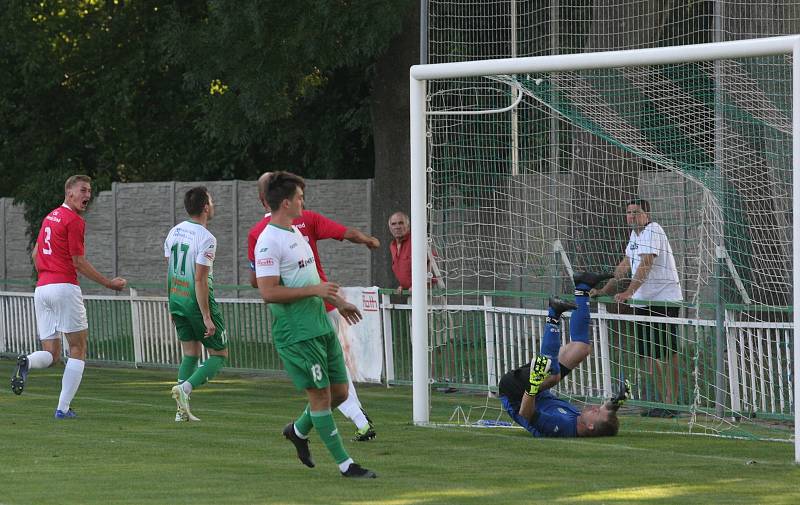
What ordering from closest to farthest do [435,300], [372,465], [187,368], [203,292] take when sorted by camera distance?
[372,465], [203,292], [187,368], [435,300]

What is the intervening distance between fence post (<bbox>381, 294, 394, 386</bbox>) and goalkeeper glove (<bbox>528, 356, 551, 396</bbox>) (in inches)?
237

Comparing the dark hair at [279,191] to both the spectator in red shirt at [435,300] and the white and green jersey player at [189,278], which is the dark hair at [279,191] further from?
the spectator in red shirt at [435,300]

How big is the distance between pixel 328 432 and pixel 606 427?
321 cm

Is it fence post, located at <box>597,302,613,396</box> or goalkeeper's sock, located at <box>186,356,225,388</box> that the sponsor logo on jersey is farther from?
fence post, located at <box>597,302,613,396</box>

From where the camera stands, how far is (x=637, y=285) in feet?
47.6

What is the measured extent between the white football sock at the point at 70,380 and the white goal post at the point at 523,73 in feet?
10.4

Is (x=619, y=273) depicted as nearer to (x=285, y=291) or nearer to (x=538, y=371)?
(x=538, y=371)

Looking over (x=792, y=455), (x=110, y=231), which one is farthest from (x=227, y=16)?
(x=792, y=455)

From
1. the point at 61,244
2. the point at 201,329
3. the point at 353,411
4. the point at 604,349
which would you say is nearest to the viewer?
the point at 353,411

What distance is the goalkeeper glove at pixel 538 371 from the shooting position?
39.0 feet

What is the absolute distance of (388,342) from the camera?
58.9 feet

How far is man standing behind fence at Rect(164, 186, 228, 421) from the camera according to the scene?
13.6 m

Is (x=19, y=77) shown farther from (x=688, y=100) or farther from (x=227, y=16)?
(x=688, y=100)

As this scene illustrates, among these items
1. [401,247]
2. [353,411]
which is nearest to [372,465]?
[353,411]
